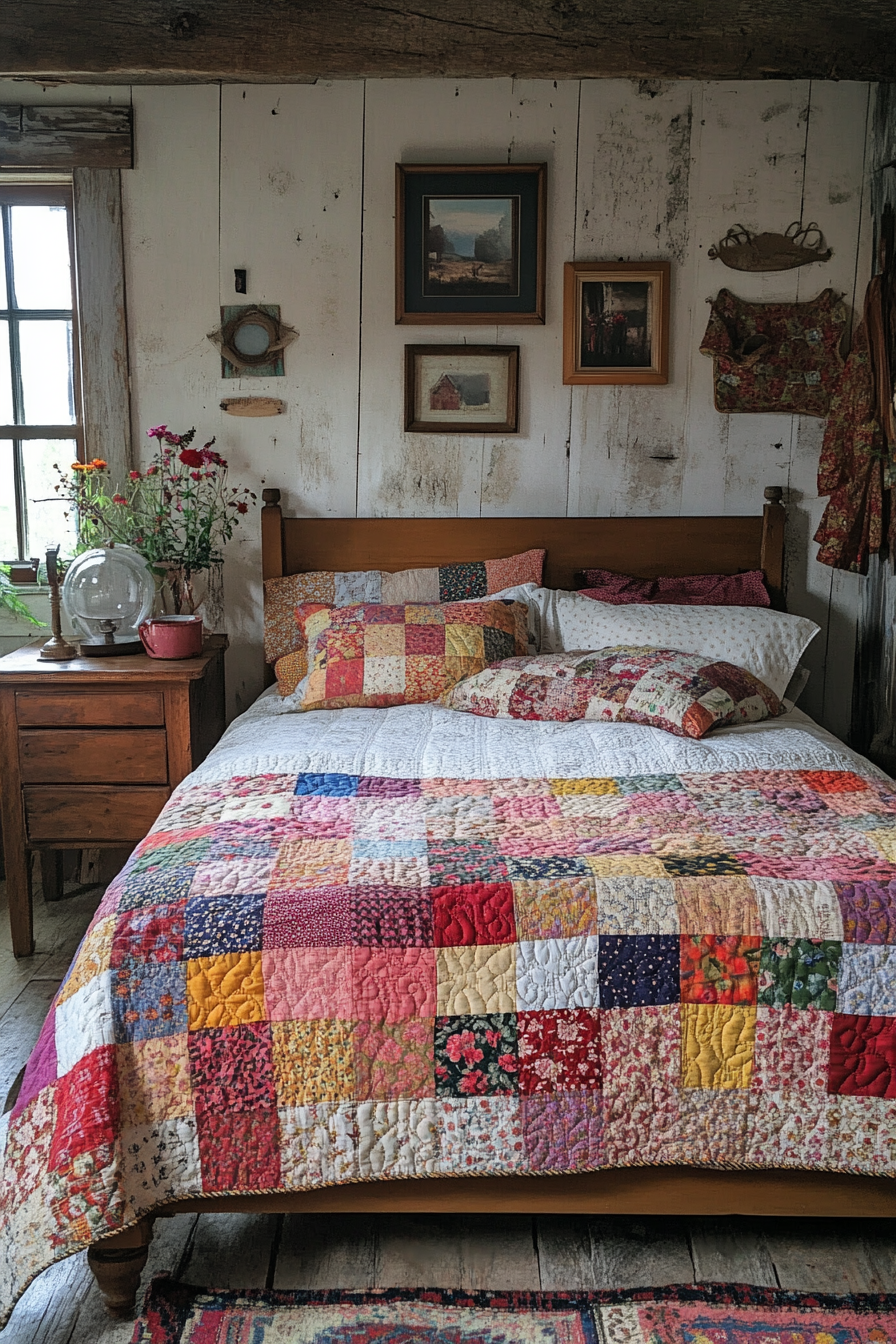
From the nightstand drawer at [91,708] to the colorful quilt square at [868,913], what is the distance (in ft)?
5.90

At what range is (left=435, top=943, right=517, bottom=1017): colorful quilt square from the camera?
5.31ft

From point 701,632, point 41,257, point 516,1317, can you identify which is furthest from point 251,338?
point 516,1317

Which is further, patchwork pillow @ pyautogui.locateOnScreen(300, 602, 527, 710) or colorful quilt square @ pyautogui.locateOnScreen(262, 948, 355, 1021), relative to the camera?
patchwork pillow @ pyautogui.locateOnScreen(300, 602, 527, 710)

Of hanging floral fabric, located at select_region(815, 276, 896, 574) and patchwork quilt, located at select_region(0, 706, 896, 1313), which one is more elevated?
hanging floral fabric, located at select_region(815, 276, 896, 574)

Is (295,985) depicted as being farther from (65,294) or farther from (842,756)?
(65,294)

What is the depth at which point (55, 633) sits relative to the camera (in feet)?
9.72

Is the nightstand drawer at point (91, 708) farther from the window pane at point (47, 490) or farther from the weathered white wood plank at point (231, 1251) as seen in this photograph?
the weathered white wood plank at point (231, 1251)

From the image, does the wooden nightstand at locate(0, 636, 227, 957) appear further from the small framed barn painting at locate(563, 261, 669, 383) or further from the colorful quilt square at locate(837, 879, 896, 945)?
the colorful quilt square at locate(837, 879, 896, 945)

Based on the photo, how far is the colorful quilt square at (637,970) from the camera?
1621mm

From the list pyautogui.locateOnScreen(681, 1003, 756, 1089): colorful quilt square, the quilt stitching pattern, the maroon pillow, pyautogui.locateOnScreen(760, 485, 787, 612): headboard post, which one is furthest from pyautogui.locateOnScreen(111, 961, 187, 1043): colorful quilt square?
pyautogui.locateOnScreen(760, 485, 787, 612): headboard post

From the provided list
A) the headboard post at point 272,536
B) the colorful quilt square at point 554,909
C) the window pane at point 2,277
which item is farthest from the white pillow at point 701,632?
the window pane at point 2,277

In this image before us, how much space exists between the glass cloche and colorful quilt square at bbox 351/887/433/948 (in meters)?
1.60

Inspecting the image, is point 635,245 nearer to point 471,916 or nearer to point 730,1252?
point 471,916

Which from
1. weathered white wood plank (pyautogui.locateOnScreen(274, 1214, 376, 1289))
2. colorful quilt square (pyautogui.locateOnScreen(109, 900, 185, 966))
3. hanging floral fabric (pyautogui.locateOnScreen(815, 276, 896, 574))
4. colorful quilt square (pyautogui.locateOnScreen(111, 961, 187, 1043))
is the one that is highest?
hanging floral fabric (pyautogui.locateOnScreen(815, 276, 896, 574))
